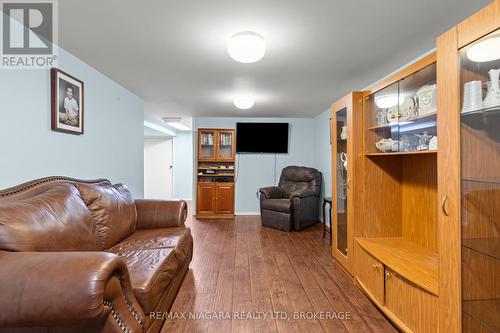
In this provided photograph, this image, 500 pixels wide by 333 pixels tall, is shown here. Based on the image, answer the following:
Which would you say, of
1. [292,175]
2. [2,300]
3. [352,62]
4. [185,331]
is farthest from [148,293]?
[292,175]

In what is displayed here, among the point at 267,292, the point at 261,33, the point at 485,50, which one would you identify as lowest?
the point at 267,292

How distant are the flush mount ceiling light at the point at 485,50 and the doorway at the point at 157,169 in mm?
6917

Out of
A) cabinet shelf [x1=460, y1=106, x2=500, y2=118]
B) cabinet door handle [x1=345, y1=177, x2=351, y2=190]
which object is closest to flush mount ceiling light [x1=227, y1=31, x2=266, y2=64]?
cabinet shelf [x1=460, y1=106, x2=500, y2=118]

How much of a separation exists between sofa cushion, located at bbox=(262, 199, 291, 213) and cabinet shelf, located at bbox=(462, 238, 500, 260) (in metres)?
2.92

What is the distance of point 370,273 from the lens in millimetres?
2104

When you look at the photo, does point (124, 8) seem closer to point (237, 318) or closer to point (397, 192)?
point (237, 318)

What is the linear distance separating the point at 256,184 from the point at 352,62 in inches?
136

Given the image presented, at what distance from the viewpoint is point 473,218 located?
4.25 ft

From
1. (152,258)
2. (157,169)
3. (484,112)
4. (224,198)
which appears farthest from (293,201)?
(157,169)

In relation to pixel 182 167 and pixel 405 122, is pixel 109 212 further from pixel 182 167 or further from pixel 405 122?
pixel 182 167

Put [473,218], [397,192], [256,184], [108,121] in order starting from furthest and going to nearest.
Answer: [256,184] → [108,121] → [397,192] → [473,218]

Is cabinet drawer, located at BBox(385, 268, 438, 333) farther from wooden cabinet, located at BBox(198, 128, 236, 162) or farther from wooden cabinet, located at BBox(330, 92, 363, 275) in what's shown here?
wooden cabinet, located at BBox(198, 128, 236, 162)

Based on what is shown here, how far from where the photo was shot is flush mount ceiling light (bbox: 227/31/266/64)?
186 cm

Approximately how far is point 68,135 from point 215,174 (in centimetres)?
313
